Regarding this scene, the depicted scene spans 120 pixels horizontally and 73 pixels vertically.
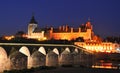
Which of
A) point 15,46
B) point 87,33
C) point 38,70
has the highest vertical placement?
point 87,33

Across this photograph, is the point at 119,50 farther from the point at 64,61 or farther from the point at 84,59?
the point at 64,61

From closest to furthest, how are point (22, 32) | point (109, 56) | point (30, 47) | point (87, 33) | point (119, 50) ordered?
1. point (30, 47)
2. point (109, 56)
3. point (119, 50)
4. point (87, 33)
5. point (22, 32)

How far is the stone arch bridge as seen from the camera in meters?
39.1

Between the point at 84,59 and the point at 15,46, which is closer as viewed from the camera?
the point at 15,46

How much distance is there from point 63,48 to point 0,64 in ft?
81.8

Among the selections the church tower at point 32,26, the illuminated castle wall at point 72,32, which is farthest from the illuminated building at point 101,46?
the church tower at point 32,26

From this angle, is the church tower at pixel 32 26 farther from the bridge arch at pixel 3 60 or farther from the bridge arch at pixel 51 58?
the bridge arch at pixel 3 60

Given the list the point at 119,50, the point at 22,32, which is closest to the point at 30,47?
the point at 119,50

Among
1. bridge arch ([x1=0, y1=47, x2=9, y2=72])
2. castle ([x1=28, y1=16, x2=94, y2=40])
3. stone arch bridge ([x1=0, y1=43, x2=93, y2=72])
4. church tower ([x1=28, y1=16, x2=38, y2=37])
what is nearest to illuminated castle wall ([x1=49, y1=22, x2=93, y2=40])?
castle ([x1=28, y1=16, x2=94, y2=40])

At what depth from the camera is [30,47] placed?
46.6m

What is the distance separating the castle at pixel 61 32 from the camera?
133 m

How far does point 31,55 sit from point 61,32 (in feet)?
295

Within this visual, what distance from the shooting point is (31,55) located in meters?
46.1

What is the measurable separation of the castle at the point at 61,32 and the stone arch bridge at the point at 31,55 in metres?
66.5
